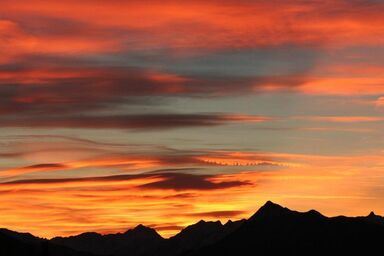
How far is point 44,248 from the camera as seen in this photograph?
191 meters
